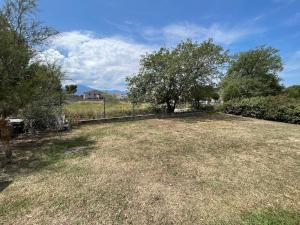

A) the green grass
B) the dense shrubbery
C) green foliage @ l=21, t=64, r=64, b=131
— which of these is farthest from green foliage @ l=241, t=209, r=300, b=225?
the dense shrubbery

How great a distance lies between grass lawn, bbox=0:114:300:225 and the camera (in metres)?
3.35

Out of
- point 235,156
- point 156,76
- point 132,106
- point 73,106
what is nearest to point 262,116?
point 156,76

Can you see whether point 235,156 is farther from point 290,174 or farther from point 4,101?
point 4,101

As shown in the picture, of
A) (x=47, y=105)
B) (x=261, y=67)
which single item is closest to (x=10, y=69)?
(x=47, y=105)

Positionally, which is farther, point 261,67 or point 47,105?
point 261,67

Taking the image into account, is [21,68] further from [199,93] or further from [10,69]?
[199,93]

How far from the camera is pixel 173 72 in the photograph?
45.9ft

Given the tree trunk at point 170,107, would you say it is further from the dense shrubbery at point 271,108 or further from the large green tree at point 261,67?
the large green tree at point 261,67

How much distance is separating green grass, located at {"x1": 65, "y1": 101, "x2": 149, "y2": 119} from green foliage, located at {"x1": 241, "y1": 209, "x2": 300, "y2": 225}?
9196 millimetres

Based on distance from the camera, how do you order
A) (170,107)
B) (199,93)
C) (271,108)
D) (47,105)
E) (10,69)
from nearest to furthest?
(10,69)
(47,105)
(271,108)
(170,107)
(199,93)

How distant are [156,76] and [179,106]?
114 inches

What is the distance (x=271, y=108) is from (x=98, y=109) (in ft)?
32.6

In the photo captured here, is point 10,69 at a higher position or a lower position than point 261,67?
lower

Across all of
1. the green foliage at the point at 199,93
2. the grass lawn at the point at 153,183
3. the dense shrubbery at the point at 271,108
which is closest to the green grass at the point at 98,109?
the green foliage at the point at 199,93
